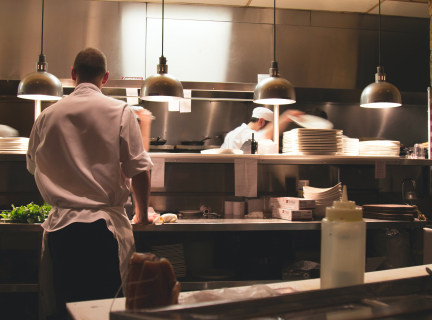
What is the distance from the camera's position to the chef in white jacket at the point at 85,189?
5.26 ft

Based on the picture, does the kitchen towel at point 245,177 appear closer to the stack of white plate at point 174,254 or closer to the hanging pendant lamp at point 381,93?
the stack of white plate at point 174,254

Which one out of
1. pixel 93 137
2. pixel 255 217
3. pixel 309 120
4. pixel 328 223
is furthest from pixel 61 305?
pixel 309 120

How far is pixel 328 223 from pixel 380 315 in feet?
0.67

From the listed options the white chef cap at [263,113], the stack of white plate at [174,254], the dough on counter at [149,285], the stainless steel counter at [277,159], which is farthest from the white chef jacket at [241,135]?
the dough on counter at [149,285]

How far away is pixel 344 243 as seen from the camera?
2.68ft

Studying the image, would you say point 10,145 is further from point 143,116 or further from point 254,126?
point 254,126

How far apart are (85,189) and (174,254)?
1297 mm

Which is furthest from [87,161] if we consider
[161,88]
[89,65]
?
[161,88]

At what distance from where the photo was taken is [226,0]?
14.0 ft

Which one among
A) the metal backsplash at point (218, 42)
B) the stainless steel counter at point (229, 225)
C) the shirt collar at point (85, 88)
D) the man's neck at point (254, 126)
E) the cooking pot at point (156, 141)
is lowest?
the stainless steel counter at point (229, 225)

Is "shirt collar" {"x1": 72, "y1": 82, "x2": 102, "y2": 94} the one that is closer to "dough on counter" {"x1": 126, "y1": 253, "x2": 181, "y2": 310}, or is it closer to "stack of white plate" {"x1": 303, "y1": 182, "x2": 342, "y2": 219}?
"dough on counter" {"x1": 126, "y1": 253, "x2": 181, "y2": 310}

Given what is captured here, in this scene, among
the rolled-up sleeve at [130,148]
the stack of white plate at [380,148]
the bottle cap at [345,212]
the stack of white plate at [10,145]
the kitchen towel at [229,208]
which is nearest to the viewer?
the bottle cap at [345,212]

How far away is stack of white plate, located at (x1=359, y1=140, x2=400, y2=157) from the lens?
11.5 ft

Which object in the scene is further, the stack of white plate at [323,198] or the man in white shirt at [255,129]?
the man in white shirt at [255,129]
